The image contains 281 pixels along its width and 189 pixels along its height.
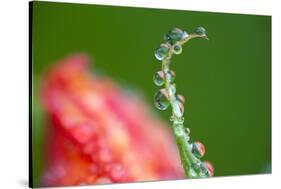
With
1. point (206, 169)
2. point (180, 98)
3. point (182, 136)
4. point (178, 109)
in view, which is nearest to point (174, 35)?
point (180, 98)

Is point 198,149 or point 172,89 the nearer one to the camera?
point 172,89

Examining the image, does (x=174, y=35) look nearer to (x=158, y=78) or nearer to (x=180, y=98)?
(x=158, y=78)

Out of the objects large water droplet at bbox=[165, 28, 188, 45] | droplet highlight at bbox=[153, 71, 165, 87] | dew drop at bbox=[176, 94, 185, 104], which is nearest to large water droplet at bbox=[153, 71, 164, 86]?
droplet highlight at bbox=[153, 71, 165, 87]

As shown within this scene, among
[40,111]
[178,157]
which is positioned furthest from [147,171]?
[40,111]

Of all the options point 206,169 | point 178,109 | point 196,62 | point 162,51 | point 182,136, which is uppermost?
point 162,51

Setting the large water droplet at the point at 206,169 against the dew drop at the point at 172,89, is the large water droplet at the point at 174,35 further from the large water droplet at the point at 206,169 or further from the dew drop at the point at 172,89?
the large water droplet at the point at 206,169

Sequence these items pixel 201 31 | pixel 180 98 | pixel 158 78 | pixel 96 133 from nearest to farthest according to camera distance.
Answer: pixel 96 133, pixel 158 78, pixel 180 98, pixel 201 31
